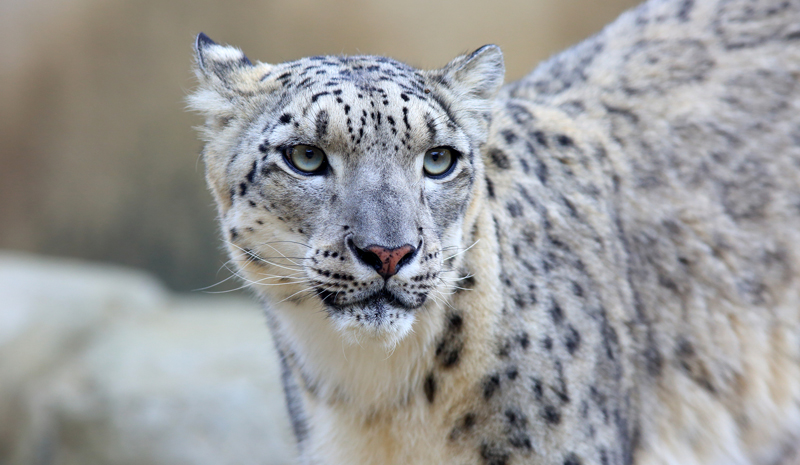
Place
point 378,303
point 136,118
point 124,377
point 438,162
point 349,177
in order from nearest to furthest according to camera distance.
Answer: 1. point 378,303
2. point 349,177
3. point 438,162
4. point 124,377
5. point 136,118

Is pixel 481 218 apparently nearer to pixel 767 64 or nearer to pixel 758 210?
pixel 758 210

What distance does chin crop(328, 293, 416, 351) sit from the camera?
2.57 m

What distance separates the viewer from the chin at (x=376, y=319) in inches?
101

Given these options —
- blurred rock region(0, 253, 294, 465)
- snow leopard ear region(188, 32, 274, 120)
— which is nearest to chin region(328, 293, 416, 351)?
snow leopard ear region(188, 32, 274, 120)

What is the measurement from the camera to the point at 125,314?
7414mm

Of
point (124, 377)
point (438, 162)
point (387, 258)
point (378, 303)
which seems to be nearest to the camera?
point (387, 258)

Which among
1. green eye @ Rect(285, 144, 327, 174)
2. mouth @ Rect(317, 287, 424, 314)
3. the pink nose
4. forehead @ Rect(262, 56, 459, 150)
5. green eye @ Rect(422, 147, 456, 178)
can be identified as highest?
forehead @ Rect(262, 56, 459, 150)

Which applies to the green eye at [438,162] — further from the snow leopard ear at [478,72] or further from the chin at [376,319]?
the chin at [376,319]

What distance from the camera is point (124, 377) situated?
6.35 m

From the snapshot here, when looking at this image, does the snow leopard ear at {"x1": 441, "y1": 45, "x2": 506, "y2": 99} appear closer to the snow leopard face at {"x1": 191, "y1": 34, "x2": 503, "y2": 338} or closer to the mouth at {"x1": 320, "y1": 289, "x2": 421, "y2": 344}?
the snow leopard face at {"x1": 191, "y1": 34, "x2": 503, "y2": 338}

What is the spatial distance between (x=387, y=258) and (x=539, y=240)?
101 centimetres

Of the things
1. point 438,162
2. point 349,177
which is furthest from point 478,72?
point 349,177

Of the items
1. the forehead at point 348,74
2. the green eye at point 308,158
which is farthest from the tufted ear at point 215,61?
the green eye at point 308,158

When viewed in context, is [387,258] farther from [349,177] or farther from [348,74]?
[348,74]
